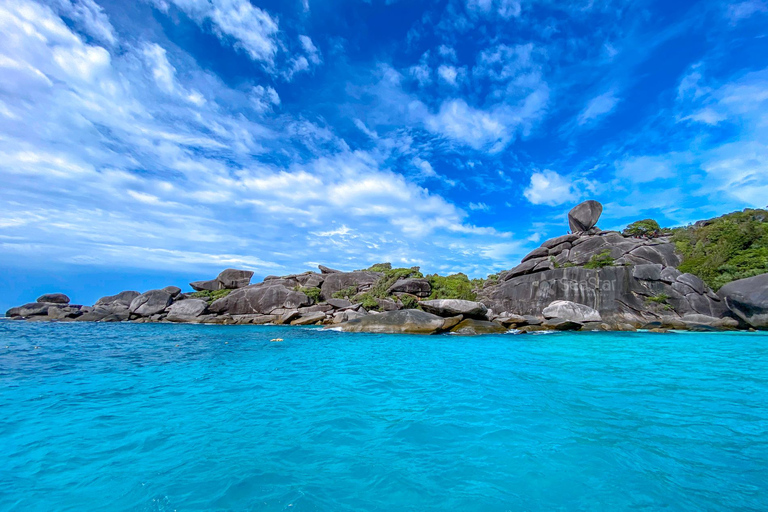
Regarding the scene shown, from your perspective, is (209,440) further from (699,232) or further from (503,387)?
(699,232)

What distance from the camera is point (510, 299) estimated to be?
31094mm

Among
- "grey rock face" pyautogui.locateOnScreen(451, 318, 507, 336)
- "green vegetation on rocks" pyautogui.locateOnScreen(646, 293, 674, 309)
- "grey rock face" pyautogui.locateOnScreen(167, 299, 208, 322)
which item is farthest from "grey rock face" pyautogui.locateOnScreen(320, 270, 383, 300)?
"green vegetation on rocks" pyautogui.locateOnScreen(646, 293, 674, 309)

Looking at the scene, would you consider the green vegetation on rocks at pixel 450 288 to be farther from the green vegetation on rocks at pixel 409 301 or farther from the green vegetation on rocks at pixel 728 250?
the green vegetation on rocks at pixel 728 250

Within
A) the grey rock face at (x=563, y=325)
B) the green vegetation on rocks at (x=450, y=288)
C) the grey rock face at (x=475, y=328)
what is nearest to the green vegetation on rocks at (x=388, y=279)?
the green vegetation on rocks at (x=450, y=288)

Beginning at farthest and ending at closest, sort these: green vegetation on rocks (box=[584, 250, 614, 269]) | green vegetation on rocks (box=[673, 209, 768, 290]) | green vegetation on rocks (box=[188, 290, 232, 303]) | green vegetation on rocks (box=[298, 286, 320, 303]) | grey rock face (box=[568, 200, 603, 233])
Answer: grey rock face (box=[568, 200, 603, 233]), green vegetation on rocks (box=[188, 290, 232, 303]), green vegetation on rocks (box=[298, 286, 320, 303]), green vegetation on rocks (box=[584, 250, 614, 269]), green vegetation on rocks (box=[673, 209, 768, 290])

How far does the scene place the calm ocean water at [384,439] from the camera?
10.7 ft

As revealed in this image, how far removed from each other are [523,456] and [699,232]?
37.6 metres

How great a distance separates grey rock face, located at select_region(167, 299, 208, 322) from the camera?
3303 centimetres

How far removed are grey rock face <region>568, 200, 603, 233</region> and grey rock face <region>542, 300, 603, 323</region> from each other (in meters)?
17.4

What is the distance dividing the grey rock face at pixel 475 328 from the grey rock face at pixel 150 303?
103 ft

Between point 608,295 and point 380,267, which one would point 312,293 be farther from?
point 608,295

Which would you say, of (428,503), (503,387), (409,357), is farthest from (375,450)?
(409,357)

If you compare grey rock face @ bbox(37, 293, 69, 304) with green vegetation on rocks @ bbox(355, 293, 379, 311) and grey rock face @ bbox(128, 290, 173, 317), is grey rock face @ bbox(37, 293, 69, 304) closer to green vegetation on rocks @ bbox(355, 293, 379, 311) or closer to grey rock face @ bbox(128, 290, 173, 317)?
grey rock face @ bbox(128, 290, 173, 317)

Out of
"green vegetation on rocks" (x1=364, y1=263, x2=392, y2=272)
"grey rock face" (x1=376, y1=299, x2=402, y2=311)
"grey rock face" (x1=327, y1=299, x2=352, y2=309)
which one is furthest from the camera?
"green vegetation on rocks" (x1=364, y1=263, x2=392, y2=272)
